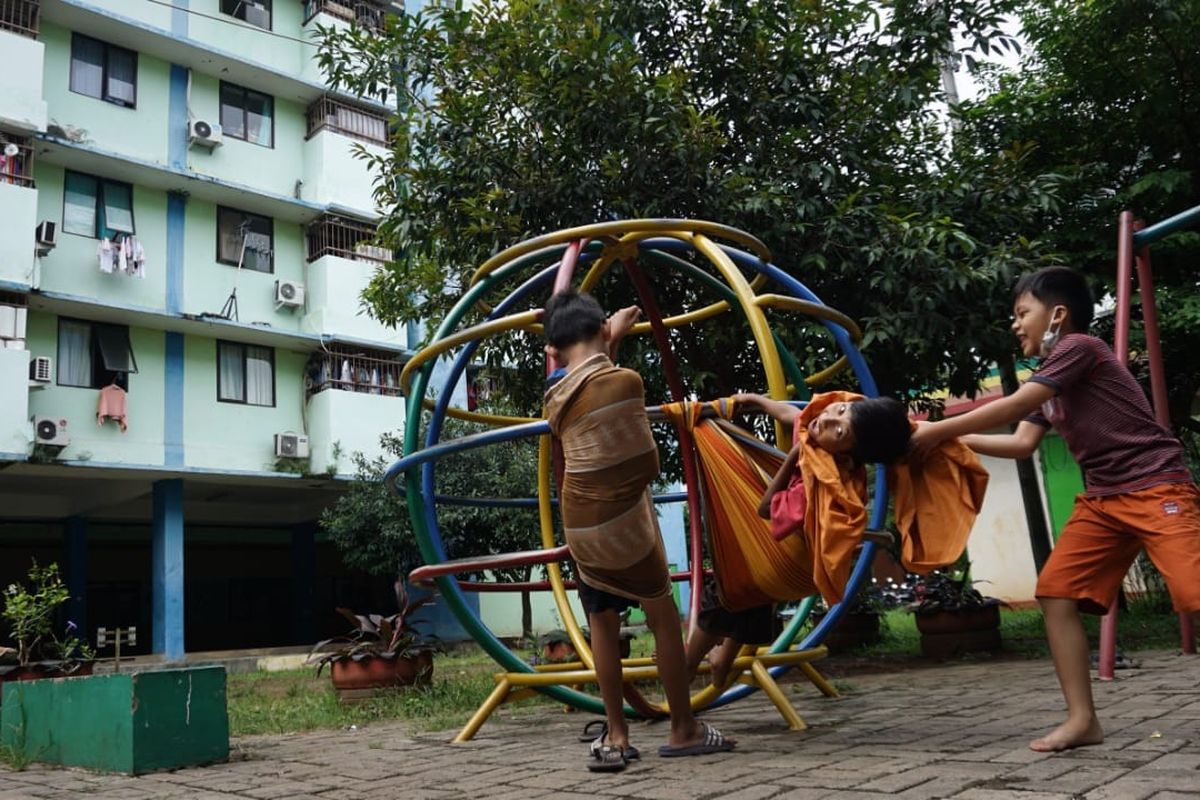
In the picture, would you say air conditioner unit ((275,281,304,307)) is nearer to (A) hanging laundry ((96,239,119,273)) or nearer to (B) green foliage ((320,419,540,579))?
(A) hanging laundry ((96,239,119,273))

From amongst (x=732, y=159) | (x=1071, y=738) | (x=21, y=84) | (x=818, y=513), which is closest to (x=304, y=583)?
(x=21, y=84)

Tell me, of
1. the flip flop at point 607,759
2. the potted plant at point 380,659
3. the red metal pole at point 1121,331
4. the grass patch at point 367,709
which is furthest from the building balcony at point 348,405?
the flip flop at point 607,759

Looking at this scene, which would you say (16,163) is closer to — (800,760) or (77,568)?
(77,568)

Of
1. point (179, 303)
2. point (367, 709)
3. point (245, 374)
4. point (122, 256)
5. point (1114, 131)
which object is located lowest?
point (367, 709)

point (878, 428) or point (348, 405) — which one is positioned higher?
point (348, 405)

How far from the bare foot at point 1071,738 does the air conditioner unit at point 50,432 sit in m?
12.1

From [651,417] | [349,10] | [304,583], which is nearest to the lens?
[651,417]

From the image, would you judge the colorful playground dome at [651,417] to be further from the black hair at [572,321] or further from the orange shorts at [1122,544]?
the orange shorts at [1122,544]

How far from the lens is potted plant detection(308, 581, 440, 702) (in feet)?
19.7

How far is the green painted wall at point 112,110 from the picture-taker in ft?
42.5

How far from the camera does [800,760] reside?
293 centimetres

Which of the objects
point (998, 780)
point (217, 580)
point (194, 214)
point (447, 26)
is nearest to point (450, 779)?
point (998, 780)

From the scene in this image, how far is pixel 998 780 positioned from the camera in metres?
2.41

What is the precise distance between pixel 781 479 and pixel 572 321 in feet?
2.69
